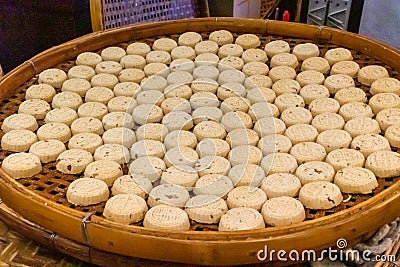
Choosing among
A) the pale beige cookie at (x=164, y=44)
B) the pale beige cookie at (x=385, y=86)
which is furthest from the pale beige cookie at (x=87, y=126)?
the pale beige cookie at (x=385, y=86)

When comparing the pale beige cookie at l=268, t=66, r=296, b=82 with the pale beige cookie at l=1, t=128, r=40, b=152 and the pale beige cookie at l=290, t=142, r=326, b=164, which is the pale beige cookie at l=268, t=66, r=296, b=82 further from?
the pale beige cookie at l=1, t=128, r=40, b=152

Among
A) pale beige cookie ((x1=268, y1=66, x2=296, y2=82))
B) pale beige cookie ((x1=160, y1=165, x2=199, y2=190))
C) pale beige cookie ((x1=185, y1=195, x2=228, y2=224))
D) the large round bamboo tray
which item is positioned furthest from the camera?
pale beige cookie ((x1=268, y1=66, x2=296, y2=82))

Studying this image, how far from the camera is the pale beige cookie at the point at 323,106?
1468 mm

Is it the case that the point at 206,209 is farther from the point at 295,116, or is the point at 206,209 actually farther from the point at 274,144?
the point at 295,116

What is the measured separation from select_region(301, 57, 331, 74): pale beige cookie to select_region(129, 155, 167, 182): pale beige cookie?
2.13 ft

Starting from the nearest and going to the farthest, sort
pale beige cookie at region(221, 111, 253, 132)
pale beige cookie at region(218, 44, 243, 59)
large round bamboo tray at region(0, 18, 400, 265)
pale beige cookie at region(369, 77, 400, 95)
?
large round bamboo tray at region(0, 18, 400, 265), pale beige cookie at region(221, 111, 253, 132), pale beige cookie at region(369, 77, 400, 95), pale beige cookie at region(218, 44, 243, 59)

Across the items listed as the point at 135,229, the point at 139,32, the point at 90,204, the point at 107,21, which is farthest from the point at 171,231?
the point at 107,21

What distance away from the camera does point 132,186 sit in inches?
46.8

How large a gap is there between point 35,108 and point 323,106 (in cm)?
81

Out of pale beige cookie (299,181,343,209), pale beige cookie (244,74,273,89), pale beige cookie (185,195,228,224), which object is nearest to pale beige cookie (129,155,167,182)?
pale beige cookie (185,195,228,224)

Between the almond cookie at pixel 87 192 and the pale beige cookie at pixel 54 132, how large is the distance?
0.21 meters

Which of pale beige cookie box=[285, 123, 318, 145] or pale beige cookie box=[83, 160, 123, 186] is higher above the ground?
pale beige cookie box=[285, 123, 318, 145]

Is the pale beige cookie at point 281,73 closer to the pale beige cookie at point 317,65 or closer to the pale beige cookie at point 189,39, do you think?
the pale beige cookie at point 317,65

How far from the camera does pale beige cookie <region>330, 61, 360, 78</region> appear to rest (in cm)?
164
